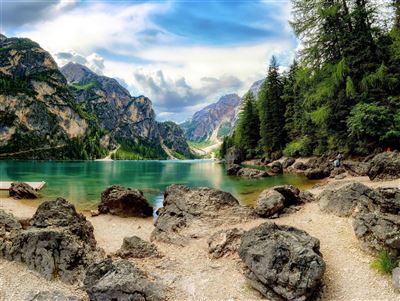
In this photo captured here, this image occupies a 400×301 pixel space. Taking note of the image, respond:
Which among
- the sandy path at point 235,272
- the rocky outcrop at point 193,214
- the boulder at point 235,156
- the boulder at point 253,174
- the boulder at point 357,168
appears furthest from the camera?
the boulder at point 235,156

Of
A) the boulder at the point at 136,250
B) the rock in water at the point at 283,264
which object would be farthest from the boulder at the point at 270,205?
the boulder at the point at 136,250

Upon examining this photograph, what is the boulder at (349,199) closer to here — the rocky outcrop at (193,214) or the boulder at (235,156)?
the rocky outcrop at (193,214)

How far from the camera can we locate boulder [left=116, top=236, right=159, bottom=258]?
1315 centimetres

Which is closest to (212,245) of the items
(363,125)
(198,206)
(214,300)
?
(214,300)

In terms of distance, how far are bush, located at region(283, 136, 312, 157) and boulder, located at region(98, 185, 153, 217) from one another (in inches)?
1846

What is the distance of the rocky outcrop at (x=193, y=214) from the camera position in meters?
16.0

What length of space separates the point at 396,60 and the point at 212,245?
3377cm

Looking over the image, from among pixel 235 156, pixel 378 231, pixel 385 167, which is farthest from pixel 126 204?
pixel 235 156

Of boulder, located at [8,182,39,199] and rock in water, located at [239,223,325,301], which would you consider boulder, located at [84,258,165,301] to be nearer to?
rock in water, located at [239,223,325,301]

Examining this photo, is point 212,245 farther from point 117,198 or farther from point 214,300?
point 117,198

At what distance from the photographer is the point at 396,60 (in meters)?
36.2

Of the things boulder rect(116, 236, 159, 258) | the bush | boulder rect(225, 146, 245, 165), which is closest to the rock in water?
boulder rect(116, 236, 159, 258)

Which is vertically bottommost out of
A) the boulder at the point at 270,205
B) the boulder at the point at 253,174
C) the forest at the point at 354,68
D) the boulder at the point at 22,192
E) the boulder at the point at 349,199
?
the boulder at the point at 22,192

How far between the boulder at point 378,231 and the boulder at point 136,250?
25.4 feet
